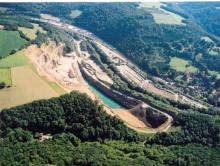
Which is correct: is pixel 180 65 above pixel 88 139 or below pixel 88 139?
below

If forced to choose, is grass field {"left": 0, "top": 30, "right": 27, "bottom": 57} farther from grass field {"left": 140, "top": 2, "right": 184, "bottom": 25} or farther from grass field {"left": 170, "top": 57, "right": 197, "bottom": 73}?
grass field {"left": 140, "top": 2, "right": 184, "bottom": 25}

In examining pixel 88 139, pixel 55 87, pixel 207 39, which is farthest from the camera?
pixel 207 39

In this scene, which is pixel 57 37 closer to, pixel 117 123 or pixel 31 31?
pixel 31 31

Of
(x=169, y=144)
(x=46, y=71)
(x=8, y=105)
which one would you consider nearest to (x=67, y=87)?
(x=46, y=71)

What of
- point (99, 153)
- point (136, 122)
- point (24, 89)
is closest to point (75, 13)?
point (136, 122)

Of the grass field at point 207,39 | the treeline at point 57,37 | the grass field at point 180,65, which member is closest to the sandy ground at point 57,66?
the treeline at point 57,37

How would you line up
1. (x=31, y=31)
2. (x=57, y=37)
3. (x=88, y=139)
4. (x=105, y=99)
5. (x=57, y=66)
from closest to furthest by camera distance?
1. (x=88, y=139)
2. (x=105, y=99)
3. (x=57, y=66)
4. (x=31, y=31)
5. (x=57, y=37)

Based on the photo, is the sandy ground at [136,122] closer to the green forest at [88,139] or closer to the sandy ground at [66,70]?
the sandy ground at [66,70]
